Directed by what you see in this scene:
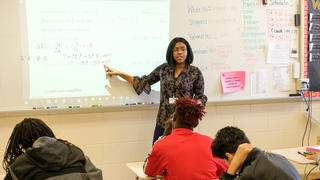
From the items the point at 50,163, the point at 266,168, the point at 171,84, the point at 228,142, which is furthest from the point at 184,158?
the point at 171,84

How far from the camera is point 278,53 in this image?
442 cm

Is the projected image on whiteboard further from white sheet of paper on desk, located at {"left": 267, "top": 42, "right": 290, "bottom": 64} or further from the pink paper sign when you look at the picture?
white sheet of paper on desk, located at {"left": 267, "top": 42, "right": 290, "bottom": 64}

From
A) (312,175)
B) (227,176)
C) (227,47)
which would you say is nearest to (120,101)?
(227,47)

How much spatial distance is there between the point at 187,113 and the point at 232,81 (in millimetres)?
1732

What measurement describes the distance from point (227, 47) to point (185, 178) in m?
2.11

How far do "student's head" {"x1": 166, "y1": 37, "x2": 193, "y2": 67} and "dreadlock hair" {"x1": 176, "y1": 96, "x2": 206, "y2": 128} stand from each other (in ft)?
3.37

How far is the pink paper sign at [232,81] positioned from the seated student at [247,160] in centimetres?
210

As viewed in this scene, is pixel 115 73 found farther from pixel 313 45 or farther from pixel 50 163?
pixel 313 45

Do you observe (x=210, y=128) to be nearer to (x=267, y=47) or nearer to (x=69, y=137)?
(x=267, y=47)

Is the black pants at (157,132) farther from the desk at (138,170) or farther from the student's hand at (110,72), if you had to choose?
the desk at (138,170)

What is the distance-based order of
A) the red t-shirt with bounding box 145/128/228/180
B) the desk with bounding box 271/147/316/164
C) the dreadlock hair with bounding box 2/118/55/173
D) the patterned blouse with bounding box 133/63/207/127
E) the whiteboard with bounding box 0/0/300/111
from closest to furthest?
the dreadlock hair with bounding box 2/118/55/173 → the red t-shirt with bounding box 145/128/228/180 → the desk with bounding box 271/147/316/164 → the whiteboard with bounding box 0/0/300/111 → the patterned blouse with bounding box 133/63/207/127

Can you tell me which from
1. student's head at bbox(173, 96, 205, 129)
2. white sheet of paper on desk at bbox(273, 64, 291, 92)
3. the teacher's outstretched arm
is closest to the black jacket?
student's head at bbox(173, 96, 205, 129)

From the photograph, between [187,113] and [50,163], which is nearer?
[50,163]

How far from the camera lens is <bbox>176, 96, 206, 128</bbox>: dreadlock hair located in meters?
2.65
